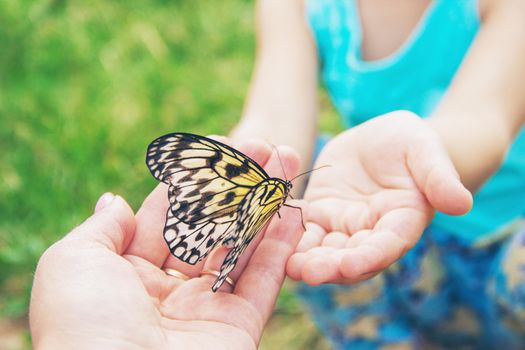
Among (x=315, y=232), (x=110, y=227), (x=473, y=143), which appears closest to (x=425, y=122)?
(x=473, y=143)

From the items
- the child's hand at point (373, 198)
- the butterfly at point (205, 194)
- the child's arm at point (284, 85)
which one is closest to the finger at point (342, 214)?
the child's hand at point (373, 198)

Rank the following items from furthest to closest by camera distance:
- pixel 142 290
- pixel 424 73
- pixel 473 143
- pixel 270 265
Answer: pixel 424 73
pixel 473 143
pixel 270 265
pixel 142 290

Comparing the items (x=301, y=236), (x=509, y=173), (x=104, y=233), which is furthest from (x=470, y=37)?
(x=104, y=233)

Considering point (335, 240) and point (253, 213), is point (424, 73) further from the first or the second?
point (253, 213)

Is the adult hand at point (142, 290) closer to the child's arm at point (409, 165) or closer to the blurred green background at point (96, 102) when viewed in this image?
the child's arm at point (409, 165)

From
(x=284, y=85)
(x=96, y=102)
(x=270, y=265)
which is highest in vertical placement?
(x=284, y=85)

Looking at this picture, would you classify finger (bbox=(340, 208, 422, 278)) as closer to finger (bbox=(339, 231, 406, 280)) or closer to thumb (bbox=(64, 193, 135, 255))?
finger (bbox=(339, 231, 406, 280))
